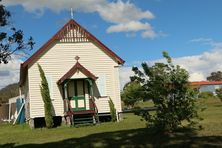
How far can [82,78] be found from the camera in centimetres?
2867

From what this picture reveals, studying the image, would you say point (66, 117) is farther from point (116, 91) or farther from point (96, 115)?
point (116, 91)

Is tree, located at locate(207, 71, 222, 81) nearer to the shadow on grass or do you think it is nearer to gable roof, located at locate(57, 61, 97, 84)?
gable roof, located at locate(57, 61, 97, 84)

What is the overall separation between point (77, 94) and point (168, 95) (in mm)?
14915

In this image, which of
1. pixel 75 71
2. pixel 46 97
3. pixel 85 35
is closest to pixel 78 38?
pixel 85 35

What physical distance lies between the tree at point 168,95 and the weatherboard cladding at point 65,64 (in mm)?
14367

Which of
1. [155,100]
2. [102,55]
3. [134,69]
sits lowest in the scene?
[155,100]

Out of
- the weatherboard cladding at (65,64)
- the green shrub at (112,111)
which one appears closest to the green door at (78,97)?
the weatherboard cladding at (65,64)

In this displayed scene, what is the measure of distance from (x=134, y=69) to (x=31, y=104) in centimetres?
1469

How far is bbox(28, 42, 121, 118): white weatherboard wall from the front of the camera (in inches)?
1128

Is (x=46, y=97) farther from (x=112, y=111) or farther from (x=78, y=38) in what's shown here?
(x=78, y=38)

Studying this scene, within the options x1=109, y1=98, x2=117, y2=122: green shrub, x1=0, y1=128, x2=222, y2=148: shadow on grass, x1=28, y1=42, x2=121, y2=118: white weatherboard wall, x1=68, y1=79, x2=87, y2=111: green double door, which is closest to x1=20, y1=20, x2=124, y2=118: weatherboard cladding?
x1=28, y1=42, x2=121, y2=118: white weatherboard wall

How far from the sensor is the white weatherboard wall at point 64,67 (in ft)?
94.0

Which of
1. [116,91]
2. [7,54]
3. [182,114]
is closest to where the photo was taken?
[7,54]

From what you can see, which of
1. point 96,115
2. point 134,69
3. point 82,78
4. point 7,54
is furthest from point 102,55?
point 7,54
